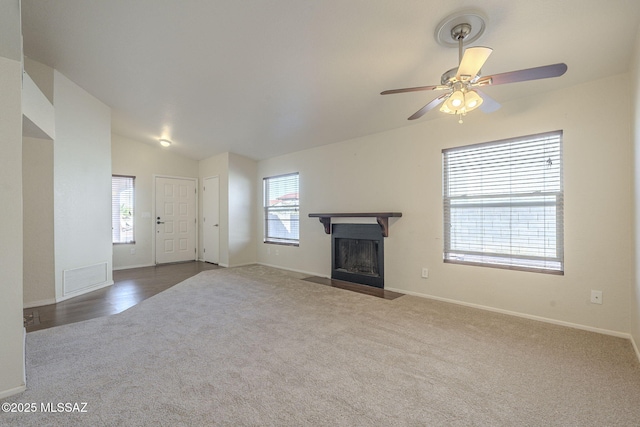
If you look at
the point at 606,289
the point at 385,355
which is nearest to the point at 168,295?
the point at 385,355

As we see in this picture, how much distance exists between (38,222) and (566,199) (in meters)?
6.02

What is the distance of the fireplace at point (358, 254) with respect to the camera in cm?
454

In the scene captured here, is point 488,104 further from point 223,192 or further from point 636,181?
point 223,192

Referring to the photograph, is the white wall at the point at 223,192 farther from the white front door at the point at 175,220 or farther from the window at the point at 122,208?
the window at the point at 122,208

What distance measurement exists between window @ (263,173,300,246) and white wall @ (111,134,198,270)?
2527mm

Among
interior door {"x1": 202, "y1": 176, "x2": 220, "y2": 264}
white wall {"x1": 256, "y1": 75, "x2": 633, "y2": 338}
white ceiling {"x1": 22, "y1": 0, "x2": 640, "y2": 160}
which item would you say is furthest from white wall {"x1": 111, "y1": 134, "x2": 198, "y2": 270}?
white wall {"x1": 256, "y1": 75, "x2": 633, "y2": 338}

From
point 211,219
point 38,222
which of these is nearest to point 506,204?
point 38,222

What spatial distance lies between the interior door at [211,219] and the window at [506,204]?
489cm

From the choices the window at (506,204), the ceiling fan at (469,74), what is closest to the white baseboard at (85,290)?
the ceiling fan at (469,74)

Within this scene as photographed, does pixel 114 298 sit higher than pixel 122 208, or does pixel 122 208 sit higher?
pixel 122 208

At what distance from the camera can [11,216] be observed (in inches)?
72.6

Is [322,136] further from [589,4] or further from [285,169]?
[589,4]

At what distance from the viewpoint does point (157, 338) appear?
2.65m

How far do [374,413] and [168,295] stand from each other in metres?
3.46
